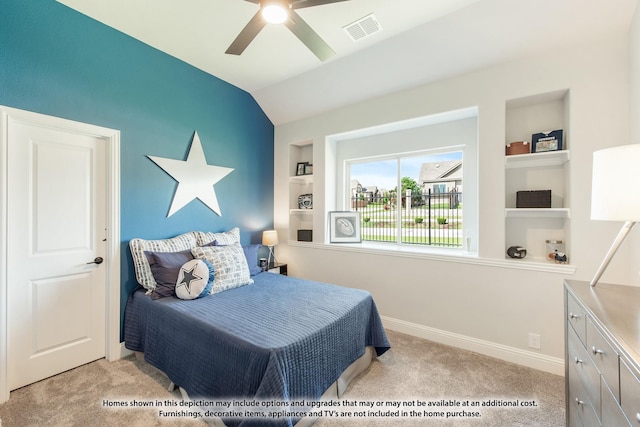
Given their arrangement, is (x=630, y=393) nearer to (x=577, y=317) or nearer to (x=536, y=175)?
(x=577, y=317)

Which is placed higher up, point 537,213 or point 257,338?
point 537,213

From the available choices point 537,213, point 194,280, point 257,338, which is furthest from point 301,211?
point 537,213

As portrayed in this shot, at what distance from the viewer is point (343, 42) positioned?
2516 mm

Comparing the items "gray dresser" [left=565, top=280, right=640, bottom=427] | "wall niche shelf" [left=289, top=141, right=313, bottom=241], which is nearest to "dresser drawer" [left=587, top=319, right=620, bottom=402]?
"gray dresser" [left=565, top=280, right=640, bottom=427]

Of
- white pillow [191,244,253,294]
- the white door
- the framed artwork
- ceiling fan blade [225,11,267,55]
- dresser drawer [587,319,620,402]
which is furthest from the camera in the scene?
the framed artwork

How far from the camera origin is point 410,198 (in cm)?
342

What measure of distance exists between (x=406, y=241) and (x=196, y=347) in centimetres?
267

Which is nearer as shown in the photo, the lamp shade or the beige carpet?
the beige carpet

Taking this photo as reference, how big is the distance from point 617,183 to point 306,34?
190 cm

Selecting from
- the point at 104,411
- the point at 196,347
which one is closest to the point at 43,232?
the point at 104,411

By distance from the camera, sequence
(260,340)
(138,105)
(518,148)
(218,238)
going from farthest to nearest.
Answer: (218,238), (138,105), (518,148), (260,340)

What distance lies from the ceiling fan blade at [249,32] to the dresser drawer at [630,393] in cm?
234

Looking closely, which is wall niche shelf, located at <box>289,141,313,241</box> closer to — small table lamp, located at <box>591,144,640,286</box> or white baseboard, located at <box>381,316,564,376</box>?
white baseboard, located at <box>381,316,564,376</box>

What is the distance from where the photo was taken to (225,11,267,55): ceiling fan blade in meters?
1.70
